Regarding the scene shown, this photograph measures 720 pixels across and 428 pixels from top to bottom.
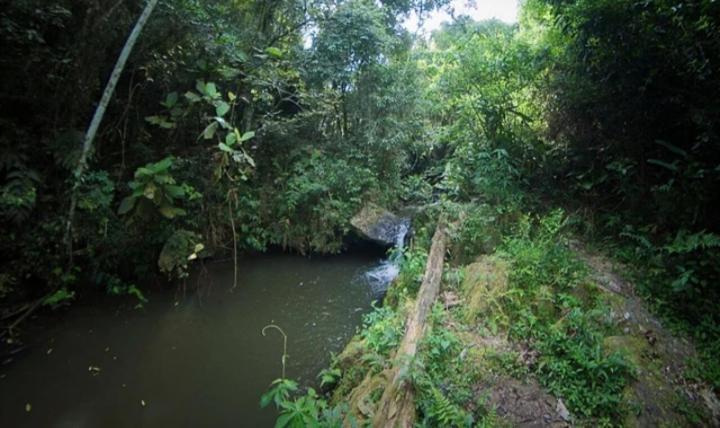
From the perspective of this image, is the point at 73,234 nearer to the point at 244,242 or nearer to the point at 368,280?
the point at 244,242

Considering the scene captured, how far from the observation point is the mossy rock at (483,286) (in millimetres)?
3418

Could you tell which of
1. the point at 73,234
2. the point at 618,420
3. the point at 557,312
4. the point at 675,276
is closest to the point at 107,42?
the point at 73,234

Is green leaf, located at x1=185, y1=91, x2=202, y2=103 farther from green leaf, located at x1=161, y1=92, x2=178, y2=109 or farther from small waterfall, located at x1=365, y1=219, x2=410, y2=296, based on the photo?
small waterfall, located at x1=365, y1=219, x2=410, y2=296

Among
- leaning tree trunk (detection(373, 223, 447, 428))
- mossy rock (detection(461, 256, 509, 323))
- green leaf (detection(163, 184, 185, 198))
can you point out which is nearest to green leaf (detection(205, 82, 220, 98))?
green leaf (detection(163, 184, 185, 198))

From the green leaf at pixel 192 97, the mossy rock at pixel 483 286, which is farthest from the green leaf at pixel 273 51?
the mossy rock at pixel 483 286

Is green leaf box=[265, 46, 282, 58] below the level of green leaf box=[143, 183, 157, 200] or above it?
above

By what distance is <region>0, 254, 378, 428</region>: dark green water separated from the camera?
10.7 ft

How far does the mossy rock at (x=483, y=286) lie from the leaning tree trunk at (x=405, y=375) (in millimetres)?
393

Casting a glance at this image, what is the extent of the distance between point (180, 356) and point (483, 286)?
3.86 m

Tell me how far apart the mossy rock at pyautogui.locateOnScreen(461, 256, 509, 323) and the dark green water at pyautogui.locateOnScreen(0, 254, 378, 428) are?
1.94m

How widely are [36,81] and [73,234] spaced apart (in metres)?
1.92

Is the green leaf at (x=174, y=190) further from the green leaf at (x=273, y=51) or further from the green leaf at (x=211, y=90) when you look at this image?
the green leaf at (x=273, y=51)

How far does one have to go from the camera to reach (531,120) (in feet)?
18.4

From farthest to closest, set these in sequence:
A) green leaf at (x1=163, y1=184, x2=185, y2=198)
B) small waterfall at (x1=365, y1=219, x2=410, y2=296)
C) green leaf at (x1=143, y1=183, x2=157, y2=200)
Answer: small waterfall at (x1=365, y1=219, x2=410, y2=296) < green leaf at (x1=163, y1=184, x2=185, y2=198) < green leaf at (x1=143, y1=183, x2=157, y2=200)
